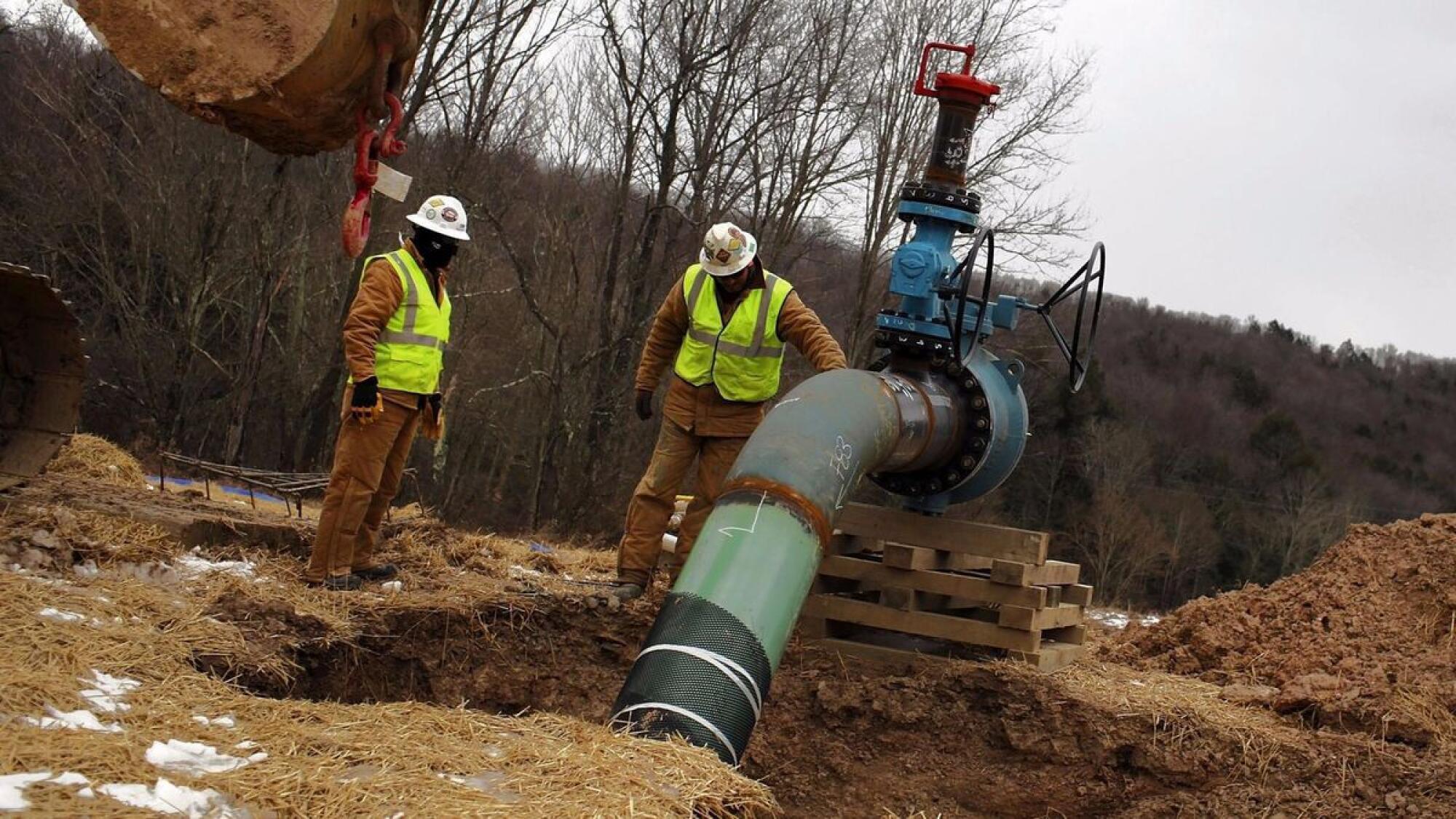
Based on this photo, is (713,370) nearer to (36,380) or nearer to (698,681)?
(698,681)

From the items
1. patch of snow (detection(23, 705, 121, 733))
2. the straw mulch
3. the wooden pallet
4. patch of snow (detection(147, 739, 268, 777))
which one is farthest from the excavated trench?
patch of snow (detection(147, 739, 268, 777))

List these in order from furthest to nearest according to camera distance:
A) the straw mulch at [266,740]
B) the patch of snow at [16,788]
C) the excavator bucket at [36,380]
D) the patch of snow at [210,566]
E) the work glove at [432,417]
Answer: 1. the excavator bucket at [36,380]
2. the work glove at [432,417]
3. the patch of snow at [210,566]
4. the straw mulch at [266,740]
5. the patch of snow at [16,788]

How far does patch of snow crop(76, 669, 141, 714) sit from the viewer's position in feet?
12.8

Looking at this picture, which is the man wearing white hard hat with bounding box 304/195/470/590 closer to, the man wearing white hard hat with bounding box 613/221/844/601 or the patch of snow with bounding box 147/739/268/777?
the man wearing white hard hat with bounding box 613/221/844/601

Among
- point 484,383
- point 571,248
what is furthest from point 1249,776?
point 484,383

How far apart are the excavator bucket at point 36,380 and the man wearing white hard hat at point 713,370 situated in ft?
11.1

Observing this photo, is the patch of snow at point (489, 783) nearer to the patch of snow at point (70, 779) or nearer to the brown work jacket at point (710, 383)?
the patch of snow at point (70, 779)

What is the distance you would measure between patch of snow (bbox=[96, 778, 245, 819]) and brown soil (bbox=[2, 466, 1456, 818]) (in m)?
2.39

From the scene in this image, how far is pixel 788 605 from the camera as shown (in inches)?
203

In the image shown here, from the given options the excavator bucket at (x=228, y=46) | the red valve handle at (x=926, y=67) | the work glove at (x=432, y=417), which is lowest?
the work glove at (x=432, y=417)

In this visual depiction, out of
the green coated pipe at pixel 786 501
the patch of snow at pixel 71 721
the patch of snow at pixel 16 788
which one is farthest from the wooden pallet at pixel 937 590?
the patch of snow at pixel 16 788

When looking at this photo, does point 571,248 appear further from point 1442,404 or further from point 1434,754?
point 1442,404

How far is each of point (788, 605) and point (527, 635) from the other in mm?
2049

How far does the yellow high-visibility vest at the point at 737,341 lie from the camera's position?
22.6 ft
